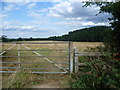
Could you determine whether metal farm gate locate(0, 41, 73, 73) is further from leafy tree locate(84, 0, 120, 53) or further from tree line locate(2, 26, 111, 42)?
leafy tree locate(84, 0, 120, 53)

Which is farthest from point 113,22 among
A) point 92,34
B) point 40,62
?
point 40,62

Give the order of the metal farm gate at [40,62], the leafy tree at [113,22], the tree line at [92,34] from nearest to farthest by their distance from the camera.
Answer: the leafy tree at [113,22] → the tree line at [92,34] → the metal farm gate at [40,62]

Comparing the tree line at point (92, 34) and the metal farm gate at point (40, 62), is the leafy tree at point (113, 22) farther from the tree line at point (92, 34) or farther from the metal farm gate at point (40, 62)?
the metal farm gate at point (40, 62)

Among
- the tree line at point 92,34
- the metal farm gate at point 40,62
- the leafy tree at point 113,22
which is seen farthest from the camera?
the metal farm gate at point 40,62

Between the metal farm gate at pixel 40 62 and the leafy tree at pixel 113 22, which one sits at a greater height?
the leafy tree at pixel 113 22

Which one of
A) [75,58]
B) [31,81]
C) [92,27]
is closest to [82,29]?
[92,27]

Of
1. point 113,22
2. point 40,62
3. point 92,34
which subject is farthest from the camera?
point 40,62

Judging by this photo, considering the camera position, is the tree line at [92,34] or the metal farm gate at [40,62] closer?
the tree line at [92,34]

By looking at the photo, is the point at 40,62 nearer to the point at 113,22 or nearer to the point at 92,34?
the point at 92,34

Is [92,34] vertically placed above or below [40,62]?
above

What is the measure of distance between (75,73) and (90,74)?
1.11 m

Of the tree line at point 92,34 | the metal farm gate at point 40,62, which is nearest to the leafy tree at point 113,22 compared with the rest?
the tree line at point 92,34

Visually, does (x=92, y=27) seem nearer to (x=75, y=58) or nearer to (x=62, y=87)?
(x=75, y=58)

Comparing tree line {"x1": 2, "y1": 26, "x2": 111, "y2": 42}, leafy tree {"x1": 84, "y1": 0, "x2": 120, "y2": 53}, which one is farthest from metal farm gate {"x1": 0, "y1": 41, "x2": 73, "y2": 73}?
leafy tree {"x1": 84, "y1": 0, "x2": 120, "y2": 53}
